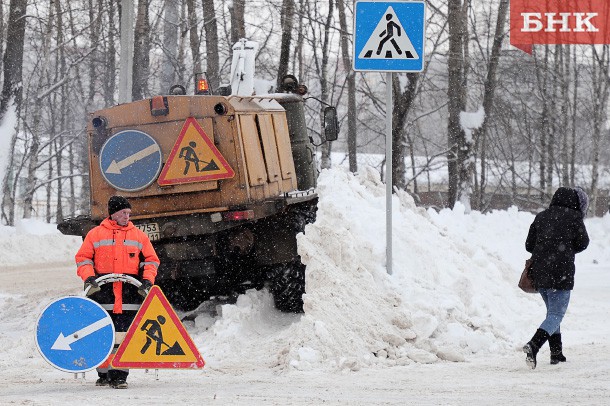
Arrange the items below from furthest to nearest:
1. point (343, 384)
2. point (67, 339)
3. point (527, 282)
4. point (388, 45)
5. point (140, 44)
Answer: point (140, 44) < point (388, 45) < point (527, 282) < point (343, 384) < point (67, 339)

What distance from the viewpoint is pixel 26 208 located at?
33.0m

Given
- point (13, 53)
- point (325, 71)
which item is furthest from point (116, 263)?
point (325, 71)

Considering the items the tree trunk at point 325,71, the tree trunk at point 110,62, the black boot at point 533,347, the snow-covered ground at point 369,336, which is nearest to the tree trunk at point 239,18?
the tree trunk at point 325,71

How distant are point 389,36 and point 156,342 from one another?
495 cm

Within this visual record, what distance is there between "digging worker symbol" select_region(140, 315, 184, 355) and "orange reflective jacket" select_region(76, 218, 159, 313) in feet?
1.68

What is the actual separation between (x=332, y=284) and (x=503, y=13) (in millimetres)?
18906

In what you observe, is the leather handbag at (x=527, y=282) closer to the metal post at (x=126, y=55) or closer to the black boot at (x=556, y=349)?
the black boot at (x=556, y=349)

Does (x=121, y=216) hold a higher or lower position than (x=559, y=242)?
higher

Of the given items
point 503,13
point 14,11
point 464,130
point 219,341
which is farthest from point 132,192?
point 503,13

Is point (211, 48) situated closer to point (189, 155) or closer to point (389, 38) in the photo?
point (389, 38)

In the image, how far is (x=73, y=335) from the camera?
8398 millimetres

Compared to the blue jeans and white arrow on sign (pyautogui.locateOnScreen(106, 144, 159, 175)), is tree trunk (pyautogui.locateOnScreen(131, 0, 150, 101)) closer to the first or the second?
white arrow on sign (pyautogui.locateOnScreen(106, 144, 159, 175))

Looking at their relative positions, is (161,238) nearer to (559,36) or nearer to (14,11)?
(14,11)

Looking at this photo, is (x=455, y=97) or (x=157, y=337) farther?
(x=455, y=97)
